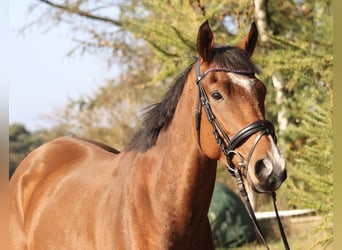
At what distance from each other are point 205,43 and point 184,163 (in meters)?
0.63

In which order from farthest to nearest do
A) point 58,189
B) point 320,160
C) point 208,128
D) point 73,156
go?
point 320,160
point 73,156
point 58,189
point 208,128

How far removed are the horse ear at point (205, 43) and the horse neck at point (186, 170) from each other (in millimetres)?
172

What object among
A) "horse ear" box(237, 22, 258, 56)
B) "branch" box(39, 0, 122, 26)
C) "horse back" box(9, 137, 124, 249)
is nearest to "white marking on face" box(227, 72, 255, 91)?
"horse ear" box(237, 22, 258, 56)

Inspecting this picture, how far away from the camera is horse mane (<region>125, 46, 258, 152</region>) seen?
2.94 m

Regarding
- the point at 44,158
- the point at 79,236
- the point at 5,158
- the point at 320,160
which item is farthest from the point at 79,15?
the point at 5,158

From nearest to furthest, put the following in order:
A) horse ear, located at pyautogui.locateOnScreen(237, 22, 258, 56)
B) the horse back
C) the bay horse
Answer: the bay horse, horse ear, located at pyautogui.locateOnScreen(237, 22, 258, 56), the horse back

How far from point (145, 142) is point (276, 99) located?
6.42 meters

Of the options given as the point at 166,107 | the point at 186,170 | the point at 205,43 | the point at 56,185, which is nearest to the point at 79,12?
the point at 56,185

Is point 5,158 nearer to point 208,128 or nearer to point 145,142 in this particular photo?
point 208,128

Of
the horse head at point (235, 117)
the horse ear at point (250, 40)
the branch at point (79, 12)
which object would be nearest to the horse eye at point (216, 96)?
the horse head at point (235, 117)

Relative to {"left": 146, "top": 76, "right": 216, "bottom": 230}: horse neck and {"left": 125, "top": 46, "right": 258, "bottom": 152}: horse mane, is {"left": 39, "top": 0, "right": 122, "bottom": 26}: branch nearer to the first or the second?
{"left": 125, "top": 46, "right": 258, "bottom": 152}: horse mane

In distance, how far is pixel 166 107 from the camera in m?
3.24

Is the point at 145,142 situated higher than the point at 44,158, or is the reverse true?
the point at 145,142

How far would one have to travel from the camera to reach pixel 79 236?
11.4ft
